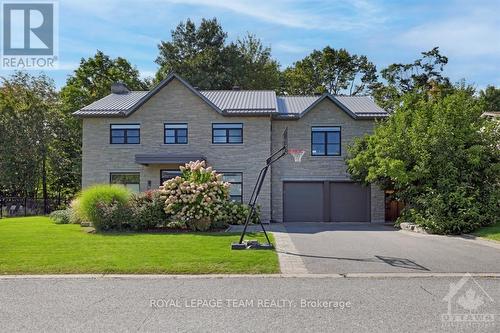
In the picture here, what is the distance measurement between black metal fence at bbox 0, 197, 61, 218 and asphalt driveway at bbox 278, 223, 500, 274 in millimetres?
20673

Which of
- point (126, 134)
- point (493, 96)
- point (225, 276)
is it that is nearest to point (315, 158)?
point (126, 134)

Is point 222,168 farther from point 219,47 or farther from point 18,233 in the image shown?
point 219,47

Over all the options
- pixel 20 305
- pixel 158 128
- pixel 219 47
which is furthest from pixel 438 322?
pixel 219 47

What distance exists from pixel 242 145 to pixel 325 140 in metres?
4.49

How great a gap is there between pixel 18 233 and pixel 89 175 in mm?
8070

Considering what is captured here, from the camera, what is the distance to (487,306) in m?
6.68

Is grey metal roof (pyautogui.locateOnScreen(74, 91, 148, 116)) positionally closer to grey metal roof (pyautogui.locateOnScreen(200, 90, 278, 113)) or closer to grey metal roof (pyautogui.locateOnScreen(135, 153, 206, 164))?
grey metal roof (pyautogui.locateOnScreen(135, 153, 206, 164))

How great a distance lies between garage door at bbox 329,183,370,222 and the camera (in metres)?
24.3

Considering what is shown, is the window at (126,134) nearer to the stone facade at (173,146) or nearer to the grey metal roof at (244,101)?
the stone facade at (173,146)

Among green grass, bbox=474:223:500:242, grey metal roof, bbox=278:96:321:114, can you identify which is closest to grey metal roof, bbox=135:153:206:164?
grey metal roof, bbox=278:96:321:114

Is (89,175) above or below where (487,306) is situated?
above

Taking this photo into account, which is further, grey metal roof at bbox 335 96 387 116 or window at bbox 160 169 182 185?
grey metal roof at bbox 335 96 387 116

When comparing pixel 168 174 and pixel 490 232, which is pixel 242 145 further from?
pixel 490 232

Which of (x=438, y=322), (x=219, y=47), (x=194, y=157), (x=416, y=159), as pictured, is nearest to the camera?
(x=438, y=322)
